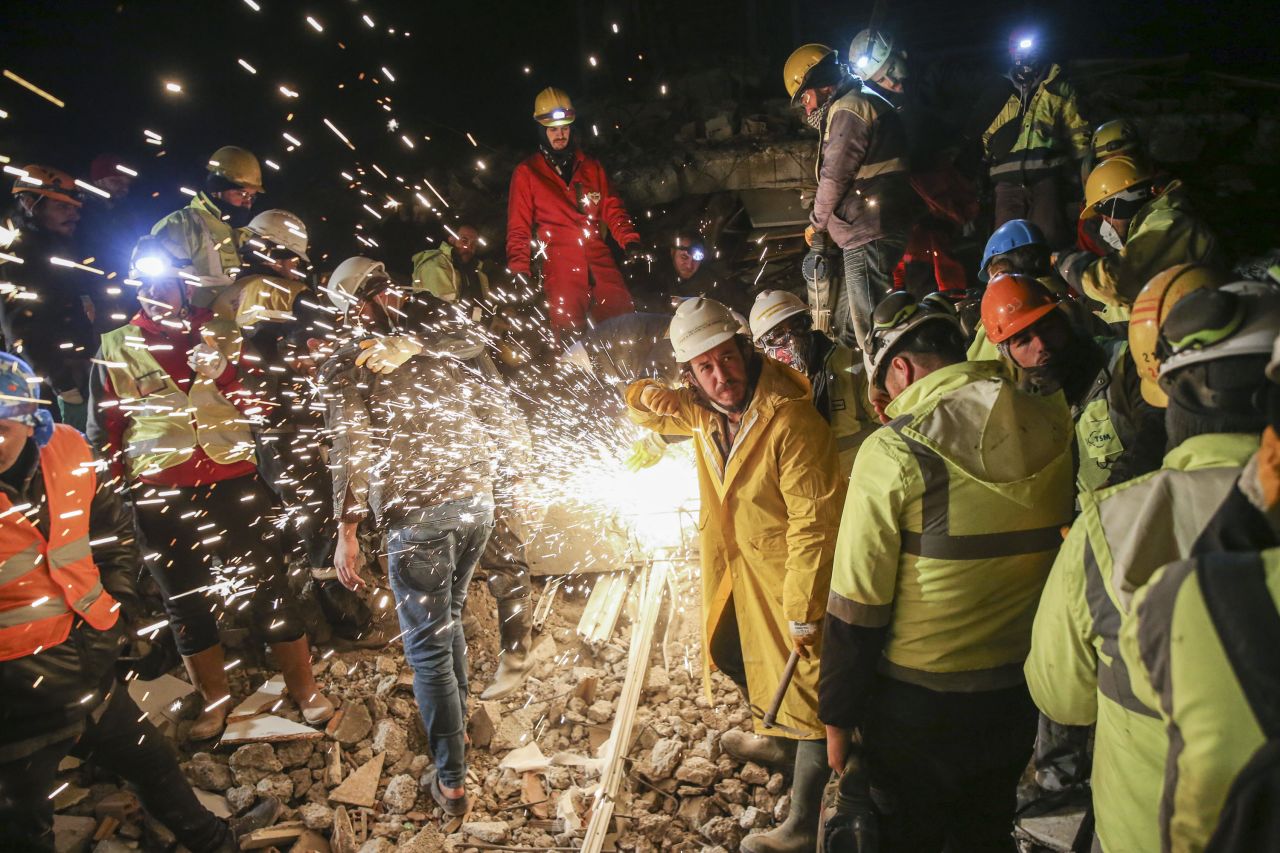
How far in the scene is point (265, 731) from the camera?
4250 millimetres

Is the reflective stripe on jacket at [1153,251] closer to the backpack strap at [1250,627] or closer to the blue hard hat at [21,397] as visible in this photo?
the backpack strap at [1250,627]

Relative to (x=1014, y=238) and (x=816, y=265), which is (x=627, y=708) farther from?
(x=1014, y=238)

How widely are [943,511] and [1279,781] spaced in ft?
3.54

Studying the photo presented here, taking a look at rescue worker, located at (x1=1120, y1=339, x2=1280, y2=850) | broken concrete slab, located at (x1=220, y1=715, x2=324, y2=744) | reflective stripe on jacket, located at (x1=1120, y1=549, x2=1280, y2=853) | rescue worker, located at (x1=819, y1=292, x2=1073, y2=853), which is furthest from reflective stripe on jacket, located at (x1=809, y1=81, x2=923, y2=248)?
broken concrete slab, located at (x1=220, y1=715, x2=324, y2=744)

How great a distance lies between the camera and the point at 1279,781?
89 centimetres

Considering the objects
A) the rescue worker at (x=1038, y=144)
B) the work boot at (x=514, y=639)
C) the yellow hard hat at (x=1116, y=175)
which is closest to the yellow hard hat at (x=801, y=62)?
the rescue worker at (x=1038, y=144)

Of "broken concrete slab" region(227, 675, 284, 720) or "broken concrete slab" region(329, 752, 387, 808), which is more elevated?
"broken concrete slab" region(227, 675, 284, 720)

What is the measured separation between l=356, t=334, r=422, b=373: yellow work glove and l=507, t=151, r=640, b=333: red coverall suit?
3007mm

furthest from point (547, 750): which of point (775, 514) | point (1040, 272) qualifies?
point (1040, 272)

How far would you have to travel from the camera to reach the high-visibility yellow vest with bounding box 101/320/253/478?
4008 mm

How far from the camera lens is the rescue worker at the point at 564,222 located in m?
6.48

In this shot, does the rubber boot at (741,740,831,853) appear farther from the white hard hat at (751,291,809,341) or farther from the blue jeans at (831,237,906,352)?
the blue jeans at (831,237,906,352)

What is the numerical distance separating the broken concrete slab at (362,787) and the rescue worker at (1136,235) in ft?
18.5

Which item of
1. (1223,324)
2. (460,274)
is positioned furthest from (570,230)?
(1223,324)
